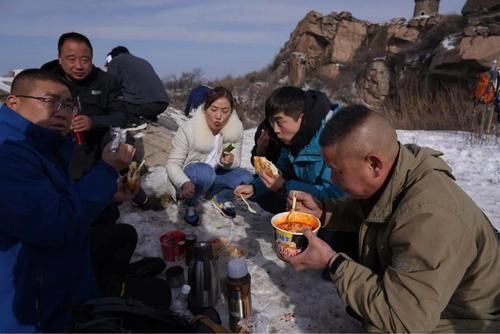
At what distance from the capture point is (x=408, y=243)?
1475 millimetres

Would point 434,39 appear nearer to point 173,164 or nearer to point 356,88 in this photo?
point 356,88

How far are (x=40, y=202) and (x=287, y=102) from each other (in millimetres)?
1968

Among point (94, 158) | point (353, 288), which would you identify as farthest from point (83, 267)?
point (94, 158)

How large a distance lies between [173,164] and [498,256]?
10.3ft

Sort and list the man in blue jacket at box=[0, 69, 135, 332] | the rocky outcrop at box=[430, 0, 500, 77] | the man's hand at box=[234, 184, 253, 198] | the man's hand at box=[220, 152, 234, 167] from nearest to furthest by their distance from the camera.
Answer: the man in blue jacket at box=[0, 69, 135, 332], the man's hand at box=[234, 184, 253, 198], the man's hand at box=[220, 152, 234, 167], the rocky outcrop at box=[430, 0, 500, 77]

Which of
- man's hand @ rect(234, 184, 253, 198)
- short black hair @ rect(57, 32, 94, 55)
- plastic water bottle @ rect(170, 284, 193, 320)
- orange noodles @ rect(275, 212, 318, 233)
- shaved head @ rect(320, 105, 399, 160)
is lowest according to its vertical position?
plastic water bottle @ rect(170, 284, 193, 320)

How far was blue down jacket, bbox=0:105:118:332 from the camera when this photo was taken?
1.52 metres

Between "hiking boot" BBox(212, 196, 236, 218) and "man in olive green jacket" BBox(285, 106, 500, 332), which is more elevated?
"man in olive green jacket" BBox(285, 106, 500, 332)

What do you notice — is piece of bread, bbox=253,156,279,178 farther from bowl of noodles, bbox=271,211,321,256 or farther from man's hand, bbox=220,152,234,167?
man's hand, bbox=220,152,234,167

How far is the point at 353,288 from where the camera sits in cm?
163

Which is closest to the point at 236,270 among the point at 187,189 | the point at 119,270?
the point at 119,270

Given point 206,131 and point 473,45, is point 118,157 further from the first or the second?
point 473,45

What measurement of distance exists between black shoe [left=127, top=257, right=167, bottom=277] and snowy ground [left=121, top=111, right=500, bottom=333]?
0.22 meters

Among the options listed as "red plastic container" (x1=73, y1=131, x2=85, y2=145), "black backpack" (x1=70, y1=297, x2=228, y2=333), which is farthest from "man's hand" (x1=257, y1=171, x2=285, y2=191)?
"red plastic container" (x1=73, y1=131, x2=85, y2=145)
